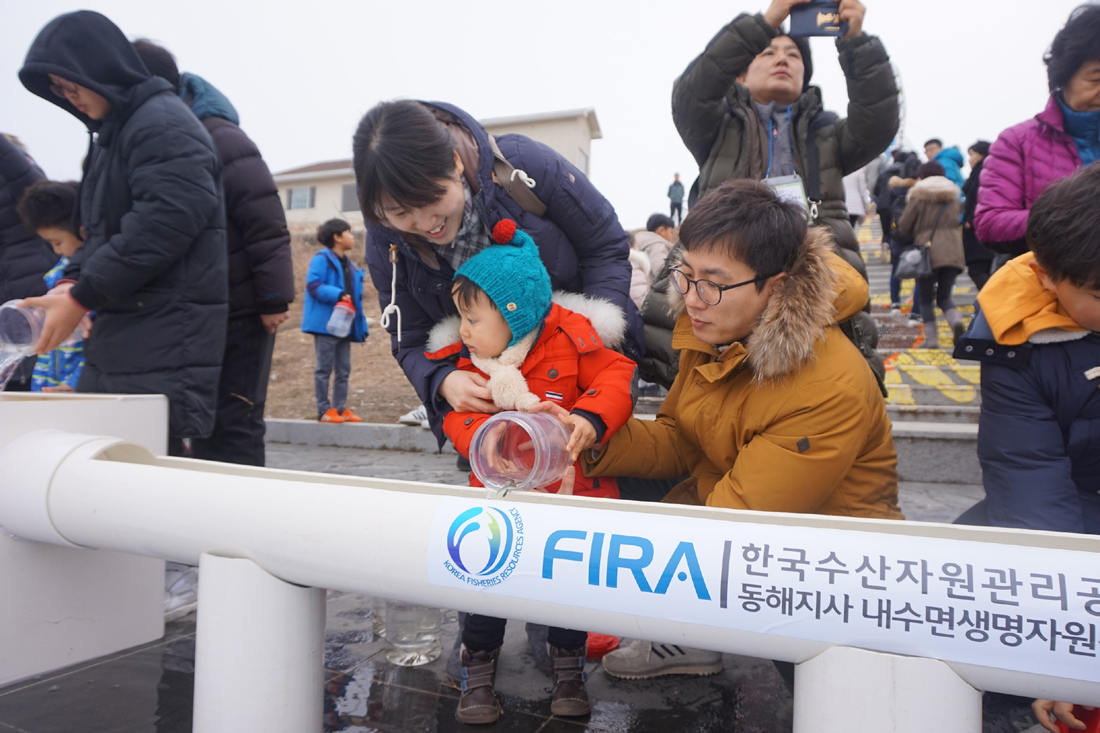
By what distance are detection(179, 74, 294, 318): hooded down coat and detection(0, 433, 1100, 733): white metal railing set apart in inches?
51.3

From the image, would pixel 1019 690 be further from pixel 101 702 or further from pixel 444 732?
pixel 101 702

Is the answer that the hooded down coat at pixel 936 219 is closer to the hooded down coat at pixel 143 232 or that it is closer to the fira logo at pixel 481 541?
the hooded down coat at pixel 143 232

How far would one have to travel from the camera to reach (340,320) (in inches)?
260

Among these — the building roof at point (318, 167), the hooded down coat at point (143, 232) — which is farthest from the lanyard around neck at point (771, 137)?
the building roof at point (318, 167)

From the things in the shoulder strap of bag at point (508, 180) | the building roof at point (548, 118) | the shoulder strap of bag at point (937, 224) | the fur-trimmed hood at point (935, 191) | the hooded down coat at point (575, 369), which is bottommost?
the hooded down coat at point (575, 369)

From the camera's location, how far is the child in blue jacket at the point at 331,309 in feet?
21.9

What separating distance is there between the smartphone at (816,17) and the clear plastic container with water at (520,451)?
157 cm

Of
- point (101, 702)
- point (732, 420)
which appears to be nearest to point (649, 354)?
point (732, 420)

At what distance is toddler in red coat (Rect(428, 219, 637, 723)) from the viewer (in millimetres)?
1946

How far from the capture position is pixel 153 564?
229cm

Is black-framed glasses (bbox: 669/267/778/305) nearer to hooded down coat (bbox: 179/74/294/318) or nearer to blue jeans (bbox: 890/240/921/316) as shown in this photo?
hooded down coat (bbox: 179/74/294/318)

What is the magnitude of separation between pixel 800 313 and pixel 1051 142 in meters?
1.86

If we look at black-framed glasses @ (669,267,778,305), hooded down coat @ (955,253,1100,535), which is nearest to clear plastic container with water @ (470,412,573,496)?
black-framed glasses @ (669,267,778,305)

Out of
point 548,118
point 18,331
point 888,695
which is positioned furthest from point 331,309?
point 548,118
